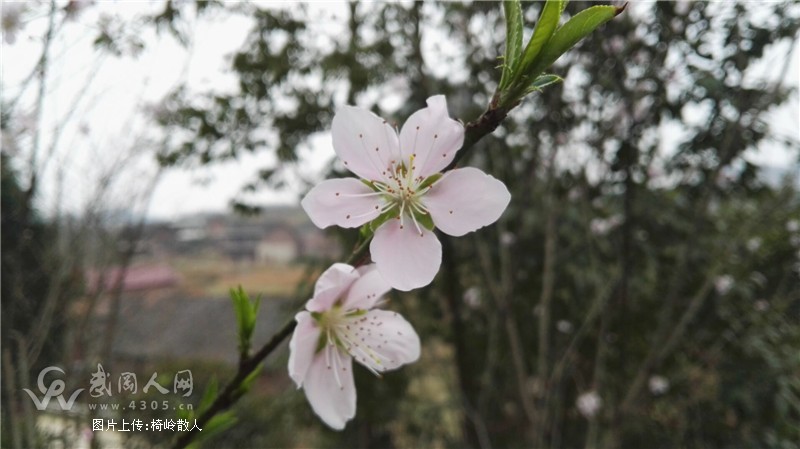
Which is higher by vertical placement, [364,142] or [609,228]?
[364,142]

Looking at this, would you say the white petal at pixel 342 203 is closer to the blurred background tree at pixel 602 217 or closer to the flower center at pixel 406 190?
the flower center at pixel 406 190

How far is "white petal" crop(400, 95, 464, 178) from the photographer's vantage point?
0.75 ft

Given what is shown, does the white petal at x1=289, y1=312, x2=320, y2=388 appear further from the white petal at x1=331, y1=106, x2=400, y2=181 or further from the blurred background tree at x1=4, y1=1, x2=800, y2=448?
the blurred background tree at x1=4, y1=1, x2=800, y2=448

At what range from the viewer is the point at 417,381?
7.73 ft

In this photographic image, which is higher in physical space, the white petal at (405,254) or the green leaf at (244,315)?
the white petal at (405,254)

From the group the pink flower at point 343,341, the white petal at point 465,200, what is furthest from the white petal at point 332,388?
the white petal at point 465,200

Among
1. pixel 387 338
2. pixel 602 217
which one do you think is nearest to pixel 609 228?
pixel 602 217

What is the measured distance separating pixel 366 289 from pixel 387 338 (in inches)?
1.9

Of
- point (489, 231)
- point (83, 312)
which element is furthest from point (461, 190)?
point (83, 312)

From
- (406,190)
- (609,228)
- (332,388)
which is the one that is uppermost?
(406,190)

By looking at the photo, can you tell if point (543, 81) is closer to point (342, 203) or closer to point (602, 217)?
point (342, 203)

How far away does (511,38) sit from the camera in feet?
0.65

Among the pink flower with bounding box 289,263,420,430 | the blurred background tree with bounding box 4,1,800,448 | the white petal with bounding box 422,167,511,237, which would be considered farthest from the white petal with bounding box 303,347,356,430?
the blurred background tree with bounding box 4,1,800,448

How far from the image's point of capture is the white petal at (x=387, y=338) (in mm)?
300
